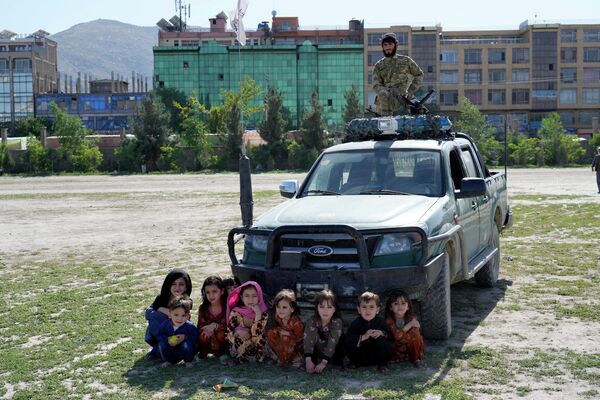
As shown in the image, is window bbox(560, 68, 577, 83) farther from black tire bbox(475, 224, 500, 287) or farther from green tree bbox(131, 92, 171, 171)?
black tire bbox(475, 224, 500, 287)

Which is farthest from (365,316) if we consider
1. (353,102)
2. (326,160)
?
(353,102)

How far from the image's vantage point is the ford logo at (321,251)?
711 centimetres

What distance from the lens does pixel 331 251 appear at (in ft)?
23.3

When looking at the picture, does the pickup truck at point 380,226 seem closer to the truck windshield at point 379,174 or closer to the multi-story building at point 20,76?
the truck windshield at point 379,174

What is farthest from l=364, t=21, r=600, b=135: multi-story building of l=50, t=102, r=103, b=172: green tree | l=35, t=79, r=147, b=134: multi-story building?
l=35, t=79, r=147, b=134: multi-story building

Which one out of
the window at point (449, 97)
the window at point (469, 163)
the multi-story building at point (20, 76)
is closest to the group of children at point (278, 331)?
the window at point (469, 163)

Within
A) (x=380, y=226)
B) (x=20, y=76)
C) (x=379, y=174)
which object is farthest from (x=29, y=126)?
(x=380, y=226)

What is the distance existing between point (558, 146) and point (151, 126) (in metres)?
33.0

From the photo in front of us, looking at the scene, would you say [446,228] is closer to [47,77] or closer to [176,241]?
[176,241]

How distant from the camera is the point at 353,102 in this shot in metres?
78.3

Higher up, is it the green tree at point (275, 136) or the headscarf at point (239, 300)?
the green tree at point (275, 136)

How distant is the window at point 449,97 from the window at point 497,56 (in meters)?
6.17

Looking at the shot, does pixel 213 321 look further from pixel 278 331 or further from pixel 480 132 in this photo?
pixel 480 132

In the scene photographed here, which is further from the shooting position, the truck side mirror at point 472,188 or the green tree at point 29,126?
the green tree at point 29,126
